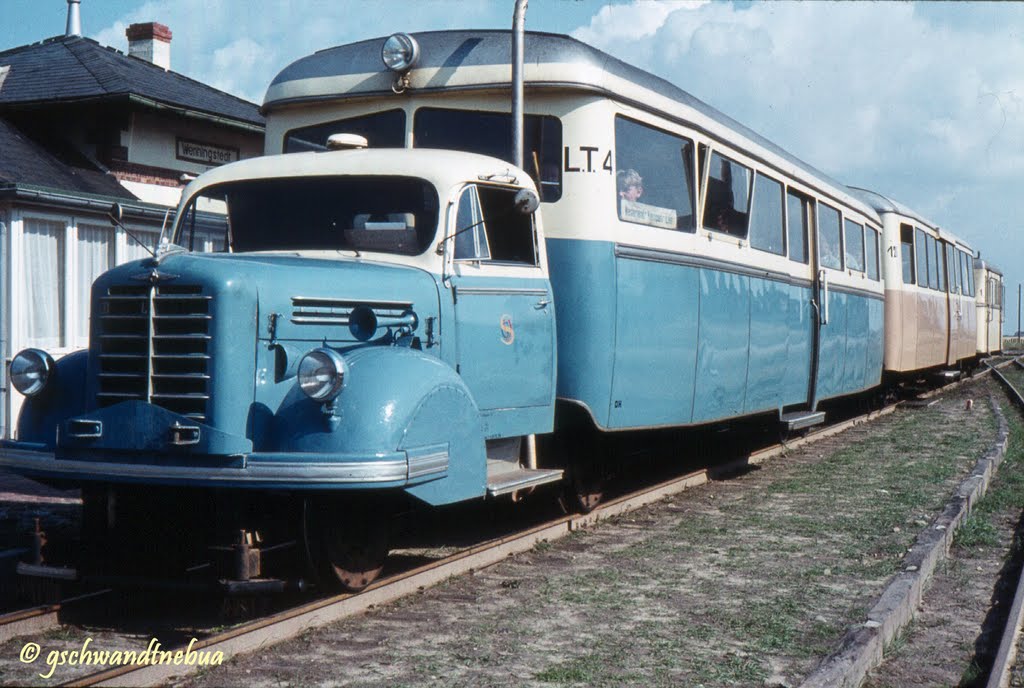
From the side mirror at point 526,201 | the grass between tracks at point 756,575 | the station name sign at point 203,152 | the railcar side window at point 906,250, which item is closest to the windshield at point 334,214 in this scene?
the side mirror at point 526,201

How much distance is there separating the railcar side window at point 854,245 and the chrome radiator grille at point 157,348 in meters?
11.3

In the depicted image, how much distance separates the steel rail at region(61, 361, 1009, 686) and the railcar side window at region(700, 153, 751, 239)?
2.33 metres

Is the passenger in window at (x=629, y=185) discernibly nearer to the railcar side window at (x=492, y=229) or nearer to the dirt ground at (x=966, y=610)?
the railcar side window at (x=492, y=229)

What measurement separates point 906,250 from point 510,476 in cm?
1457

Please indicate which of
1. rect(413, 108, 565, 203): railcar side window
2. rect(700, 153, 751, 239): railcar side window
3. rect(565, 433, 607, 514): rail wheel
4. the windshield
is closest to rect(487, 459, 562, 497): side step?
rect(565, 433, 607, 514): rail wheel

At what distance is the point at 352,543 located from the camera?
225 inches

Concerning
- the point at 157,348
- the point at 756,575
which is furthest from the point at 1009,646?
the point at 157,348

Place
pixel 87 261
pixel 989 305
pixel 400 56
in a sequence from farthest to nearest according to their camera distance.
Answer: pixel 989 305
pixel 87 261
pixel 400 56

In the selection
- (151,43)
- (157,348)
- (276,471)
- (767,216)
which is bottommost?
(276,471)

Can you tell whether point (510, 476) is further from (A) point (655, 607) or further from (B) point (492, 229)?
(B) point (492, 229)

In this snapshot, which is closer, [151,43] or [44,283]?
[44,283]

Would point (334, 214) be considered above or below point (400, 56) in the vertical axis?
below

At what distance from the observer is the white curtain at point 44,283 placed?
1320cm

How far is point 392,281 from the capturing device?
589 centimetres
